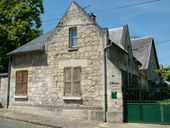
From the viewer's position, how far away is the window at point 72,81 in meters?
17.8

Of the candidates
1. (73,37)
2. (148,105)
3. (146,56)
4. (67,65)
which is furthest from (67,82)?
(146,56)

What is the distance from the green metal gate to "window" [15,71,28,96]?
7.33m

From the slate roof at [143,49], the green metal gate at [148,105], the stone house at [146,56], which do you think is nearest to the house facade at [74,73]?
the green metal gate at [148,105]

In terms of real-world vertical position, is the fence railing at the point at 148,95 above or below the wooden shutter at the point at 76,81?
below

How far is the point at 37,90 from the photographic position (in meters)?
19.6

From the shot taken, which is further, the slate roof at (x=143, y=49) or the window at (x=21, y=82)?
the slate roof at (x=143, y=49)

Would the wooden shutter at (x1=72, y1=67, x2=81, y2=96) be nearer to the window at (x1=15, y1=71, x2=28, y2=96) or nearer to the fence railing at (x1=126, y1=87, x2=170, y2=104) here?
the fence railing at (x1=126, y1=87, x2=170, y2=104)

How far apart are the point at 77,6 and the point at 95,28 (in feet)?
6.44

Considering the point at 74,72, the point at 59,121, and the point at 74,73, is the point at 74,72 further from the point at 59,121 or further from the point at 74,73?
the point at 59,121

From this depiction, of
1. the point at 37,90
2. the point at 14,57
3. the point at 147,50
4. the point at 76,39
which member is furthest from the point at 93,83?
the point at 147,50

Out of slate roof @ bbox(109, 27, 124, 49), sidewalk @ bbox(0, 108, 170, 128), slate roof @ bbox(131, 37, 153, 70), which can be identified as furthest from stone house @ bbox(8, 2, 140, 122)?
slate roof @ bbox(131, 37, 153, 70)

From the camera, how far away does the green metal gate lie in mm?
15266

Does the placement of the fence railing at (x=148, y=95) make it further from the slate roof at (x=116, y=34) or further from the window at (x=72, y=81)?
the slate roof at (x=116, y=34)

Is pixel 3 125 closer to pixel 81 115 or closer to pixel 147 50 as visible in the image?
pixel 81 115
